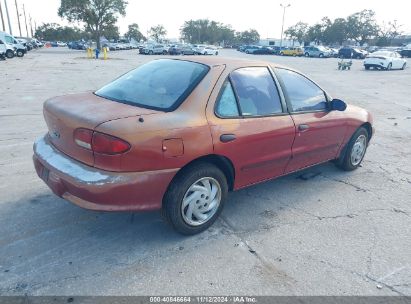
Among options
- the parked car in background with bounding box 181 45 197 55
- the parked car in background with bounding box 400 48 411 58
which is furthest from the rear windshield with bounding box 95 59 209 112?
the parked car in background with bounding box 400 48 411 58

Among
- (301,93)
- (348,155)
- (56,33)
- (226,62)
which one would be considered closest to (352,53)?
(348,155)

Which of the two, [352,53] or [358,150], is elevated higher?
[352,53]

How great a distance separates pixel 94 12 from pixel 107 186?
211 feet

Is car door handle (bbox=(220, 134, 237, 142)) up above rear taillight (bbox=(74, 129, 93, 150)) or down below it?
below

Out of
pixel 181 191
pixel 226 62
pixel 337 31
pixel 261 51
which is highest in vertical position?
pixel 337 31

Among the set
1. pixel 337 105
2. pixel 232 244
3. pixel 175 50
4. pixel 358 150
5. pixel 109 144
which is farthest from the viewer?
pixel 175 50

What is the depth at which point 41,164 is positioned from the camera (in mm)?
3191

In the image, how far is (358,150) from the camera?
5129mm

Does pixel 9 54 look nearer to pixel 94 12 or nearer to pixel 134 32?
pixel 94 12

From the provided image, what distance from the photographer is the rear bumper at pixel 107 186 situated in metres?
2.66

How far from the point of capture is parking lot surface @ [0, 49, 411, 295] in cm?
262

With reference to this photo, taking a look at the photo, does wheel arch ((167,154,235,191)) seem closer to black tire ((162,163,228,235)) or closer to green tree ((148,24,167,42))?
black tire ((162,163,228,235))

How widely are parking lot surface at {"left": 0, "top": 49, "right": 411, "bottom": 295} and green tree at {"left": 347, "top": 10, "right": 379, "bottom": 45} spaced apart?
9051 centimetres

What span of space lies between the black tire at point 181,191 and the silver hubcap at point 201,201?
5 cm
